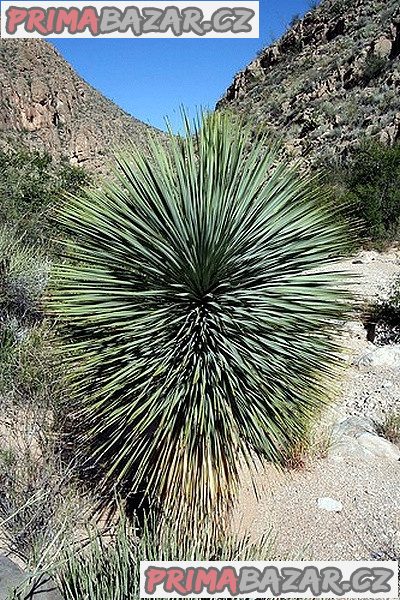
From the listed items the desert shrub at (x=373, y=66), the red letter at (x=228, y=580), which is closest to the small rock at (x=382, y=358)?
the red letter at (x=228, y=580)

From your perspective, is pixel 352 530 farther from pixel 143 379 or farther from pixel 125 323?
pixel 125 323

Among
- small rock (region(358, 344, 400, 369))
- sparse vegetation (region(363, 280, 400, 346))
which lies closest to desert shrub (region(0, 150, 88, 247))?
small rock (region(358, 344, 400, 369))

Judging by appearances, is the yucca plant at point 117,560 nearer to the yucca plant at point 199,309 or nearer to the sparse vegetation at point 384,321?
the yucca plant at point 199,309

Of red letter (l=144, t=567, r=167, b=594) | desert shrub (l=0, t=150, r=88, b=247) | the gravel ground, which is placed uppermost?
desert shrub (l=0, t=150, r=88, b=247)

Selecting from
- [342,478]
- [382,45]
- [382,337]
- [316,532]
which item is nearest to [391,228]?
[382,337]

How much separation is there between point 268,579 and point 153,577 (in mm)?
590

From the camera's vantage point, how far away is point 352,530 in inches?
138

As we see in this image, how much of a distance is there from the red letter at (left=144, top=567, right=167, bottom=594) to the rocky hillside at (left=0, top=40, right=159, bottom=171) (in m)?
33.2

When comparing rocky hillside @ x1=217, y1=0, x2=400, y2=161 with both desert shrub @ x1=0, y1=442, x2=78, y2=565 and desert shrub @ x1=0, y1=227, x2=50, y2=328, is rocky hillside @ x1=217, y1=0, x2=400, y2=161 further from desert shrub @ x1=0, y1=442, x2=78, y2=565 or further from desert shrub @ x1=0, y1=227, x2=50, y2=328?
desert shrub @ x1=0, y1=442, x2=78, y2=565

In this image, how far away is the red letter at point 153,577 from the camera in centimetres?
234

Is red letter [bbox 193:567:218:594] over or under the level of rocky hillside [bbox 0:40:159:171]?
under

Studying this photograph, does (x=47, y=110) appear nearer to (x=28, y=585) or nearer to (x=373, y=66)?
(x=373, y=66)

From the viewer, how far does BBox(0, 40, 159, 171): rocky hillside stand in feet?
117

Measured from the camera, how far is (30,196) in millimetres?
8492
